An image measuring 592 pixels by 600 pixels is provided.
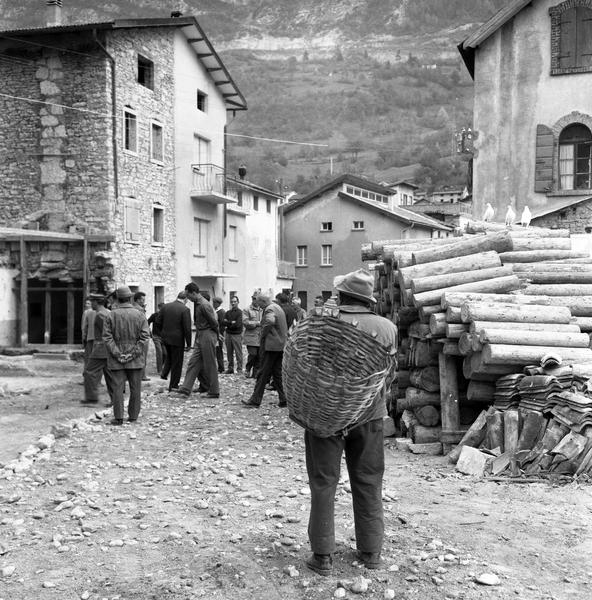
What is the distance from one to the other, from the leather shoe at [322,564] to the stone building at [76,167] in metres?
18.1

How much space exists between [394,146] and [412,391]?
11029 cm

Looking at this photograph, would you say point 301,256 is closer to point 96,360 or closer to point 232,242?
point 232,242

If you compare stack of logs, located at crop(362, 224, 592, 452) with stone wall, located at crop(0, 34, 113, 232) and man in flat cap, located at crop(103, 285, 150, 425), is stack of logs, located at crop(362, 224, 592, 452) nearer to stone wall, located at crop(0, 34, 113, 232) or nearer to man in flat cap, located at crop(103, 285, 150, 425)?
man in flat cap, located at crop(103, 285, 150, 425)

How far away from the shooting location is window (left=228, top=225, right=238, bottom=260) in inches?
1377

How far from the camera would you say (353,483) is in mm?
5309

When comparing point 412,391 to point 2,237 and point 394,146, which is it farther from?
point 394,146

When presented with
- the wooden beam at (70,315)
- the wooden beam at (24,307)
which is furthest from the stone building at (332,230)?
the wooden beam at (24,307)

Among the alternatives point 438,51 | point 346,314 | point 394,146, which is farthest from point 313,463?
point 438,51

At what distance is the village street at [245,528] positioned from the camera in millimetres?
4945

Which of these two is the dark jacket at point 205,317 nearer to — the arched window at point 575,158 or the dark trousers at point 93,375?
the dark trousers at point 93,375

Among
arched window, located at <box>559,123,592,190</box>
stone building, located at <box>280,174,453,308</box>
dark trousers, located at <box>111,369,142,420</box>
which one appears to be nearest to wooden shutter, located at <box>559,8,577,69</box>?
arched window, located at <box>559,123,592,190</box>

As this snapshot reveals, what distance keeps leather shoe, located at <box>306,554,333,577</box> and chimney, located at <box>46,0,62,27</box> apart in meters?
26.6

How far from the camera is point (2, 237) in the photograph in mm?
22078

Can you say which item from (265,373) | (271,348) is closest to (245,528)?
(271,348)
